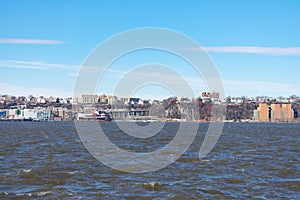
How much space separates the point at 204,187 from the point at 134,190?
4047 mm

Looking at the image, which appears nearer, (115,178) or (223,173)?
(115,178)

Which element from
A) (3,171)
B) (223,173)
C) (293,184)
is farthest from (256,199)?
(3,171)

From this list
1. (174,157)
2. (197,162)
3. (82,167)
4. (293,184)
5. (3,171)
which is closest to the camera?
(293,184)

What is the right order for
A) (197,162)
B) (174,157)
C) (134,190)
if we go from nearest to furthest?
(134,190) → (197,162) → (174,157)

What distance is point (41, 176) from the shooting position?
2545 centimetres

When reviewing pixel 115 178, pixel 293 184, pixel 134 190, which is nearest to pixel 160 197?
pixel 134 190

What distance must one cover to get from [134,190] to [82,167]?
27.9 ft

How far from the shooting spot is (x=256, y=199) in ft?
68.1

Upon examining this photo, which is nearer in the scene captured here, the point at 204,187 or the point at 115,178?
the point at 204,187

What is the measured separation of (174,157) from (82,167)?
33.5 ft

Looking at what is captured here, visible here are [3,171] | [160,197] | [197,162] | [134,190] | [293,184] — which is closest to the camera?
[160,197]

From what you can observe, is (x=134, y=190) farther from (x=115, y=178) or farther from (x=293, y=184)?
(x=293, y=184)

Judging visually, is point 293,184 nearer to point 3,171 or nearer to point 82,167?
point 82,167

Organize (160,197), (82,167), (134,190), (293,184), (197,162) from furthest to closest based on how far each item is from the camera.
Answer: (197,162), (82,167), (293,184), (134,190), (160,197)
